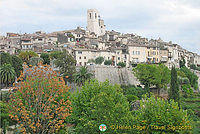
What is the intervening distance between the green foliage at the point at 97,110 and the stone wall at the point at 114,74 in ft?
89.5

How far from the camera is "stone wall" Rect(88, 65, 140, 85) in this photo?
1988 inches

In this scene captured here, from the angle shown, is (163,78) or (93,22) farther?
(93,22)

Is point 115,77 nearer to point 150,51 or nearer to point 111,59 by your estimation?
point 111,59

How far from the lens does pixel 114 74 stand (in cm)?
5241

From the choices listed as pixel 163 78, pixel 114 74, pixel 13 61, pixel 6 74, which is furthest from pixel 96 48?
pixel 6 74

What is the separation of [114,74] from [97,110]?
33486 mm

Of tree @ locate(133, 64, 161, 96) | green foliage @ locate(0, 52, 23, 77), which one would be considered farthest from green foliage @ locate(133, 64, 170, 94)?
green foliage @ locate(0, 52, 23, 77)

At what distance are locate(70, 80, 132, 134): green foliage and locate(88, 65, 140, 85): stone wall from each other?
27.3 m

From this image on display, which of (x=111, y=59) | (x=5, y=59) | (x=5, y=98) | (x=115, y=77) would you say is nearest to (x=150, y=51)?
(x=111, y=59)

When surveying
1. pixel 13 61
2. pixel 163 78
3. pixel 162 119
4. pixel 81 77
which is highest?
pixel 13 61

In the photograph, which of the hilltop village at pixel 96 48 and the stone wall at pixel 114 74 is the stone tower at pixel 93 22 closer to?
the hilltop village at pixel 96 48

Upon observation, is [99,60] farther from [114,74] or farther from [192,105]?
[192,105]

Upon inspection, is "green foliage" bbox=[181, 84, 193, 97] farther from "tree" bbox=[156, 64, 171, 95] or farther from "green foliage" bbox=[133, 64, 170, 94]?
"green foliage" bbox=[133, 64, 170, 94]

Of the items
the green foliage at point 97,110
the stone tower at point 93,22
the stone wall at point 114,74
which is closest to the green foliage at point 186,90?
the stone wall at point 114,74
